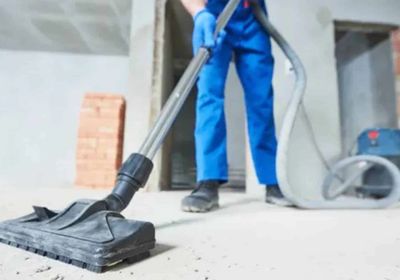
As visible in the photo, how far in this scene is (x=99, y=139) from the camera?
8.39 feet

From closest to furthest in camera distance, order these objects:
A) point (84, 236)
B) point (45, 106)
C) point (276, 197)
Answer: point (84, 236), point (276, 197), point (45, 106)

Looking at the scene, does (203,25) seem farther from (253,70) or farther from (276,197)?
(276,197)

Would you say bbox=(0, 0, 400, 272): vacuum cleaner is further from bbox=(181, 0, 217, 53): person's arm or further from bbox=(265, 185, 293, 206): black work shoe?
bbox=(265, 185, 293, 206): black work shoe

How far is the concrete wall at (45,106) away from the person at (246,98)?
2.99 m

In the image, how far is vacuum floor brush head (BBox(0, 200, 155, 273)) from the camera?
1.44 feet

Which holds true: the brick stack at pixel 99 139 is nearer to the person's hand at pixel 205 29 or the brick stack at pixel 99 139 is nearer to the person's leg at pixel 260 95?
the person's leg at pixel 260 95

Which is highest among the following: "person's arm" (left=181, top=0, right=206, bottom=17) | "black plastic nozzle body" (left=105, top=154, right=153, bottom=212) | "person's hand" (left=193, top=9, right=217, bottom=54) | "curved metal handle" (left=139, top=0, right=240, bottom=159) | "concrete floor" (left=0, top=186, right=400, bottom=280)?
"person's arm" (left=181, top=0, right=206, bottom=17)

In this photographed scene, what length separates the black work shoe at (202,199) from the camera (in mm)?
966

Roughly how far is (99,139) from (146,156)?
6.55ft

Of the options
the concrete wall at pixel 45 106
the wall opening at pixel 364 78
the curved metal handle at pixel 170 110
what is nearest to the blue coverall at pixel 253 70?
the curved metal handle at pixel 170 110

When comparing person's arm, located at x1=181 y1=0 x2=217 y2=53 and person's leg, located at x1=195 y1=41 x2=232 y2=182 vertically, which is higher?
person's arm, located at x1=181 y1=0 x2=217 y2=53

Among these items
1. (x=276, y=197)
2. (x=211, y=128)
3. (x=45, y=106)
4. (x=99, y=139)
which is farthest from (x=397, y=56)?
(x=45, y=106)

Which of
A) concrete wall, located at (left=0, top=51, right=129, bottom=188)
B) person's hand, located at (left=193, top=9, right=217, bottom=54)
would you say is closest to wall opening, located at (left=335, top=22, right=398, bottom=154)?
person's hand, located at (left=193, top=9, right=217, bottom=54)

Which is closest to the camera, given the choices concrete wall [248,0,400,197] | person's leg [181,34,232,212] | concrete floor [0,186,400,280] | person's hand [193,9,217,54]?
concrete floor [0,186,400,280]
